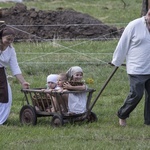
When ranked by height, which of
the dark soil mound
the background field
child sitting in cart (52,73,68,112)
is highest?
child sitting in cart (52,73,68,112)

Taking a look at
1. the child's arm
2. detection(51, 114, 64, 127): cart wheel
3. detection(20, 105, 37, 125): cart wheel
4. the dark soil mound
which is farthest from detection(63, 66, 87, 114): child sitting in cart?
the dark soil mound

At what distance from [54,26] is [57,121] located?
13.2 meters

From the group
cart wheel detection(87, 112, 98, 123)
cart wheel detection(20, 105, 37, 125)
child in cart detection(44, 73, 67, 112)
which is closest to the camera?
child in cart detection(44, 73, 67, 112)

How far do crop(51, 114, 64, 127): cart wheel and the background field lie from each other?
89mm

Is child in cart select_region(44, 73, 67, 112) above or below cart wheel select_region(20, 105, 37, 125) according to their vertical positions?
above

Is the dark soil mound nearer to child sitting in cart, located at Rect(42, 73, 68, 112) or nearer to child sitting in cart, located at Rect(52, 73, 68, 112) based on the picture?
child sitting in cart, located at Rect(42, 73, 68, 112)

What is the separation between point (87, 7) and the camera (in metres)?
32.5

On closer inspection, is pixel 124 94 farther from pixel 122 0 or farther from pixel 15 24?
pixel 122 0

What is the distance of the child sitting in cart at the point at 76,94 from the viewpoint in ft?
33.3

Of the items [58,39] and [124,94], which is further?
[58,39]

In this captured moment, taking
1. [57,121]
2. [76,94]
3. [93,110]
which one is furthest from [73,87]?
[93,110]

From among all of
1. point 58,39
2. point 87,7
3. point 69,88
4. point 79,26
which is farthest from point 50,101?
point 87,7

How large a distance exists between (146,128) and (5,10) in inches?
622

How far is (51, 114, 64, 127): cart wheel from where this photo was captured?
394 inches
